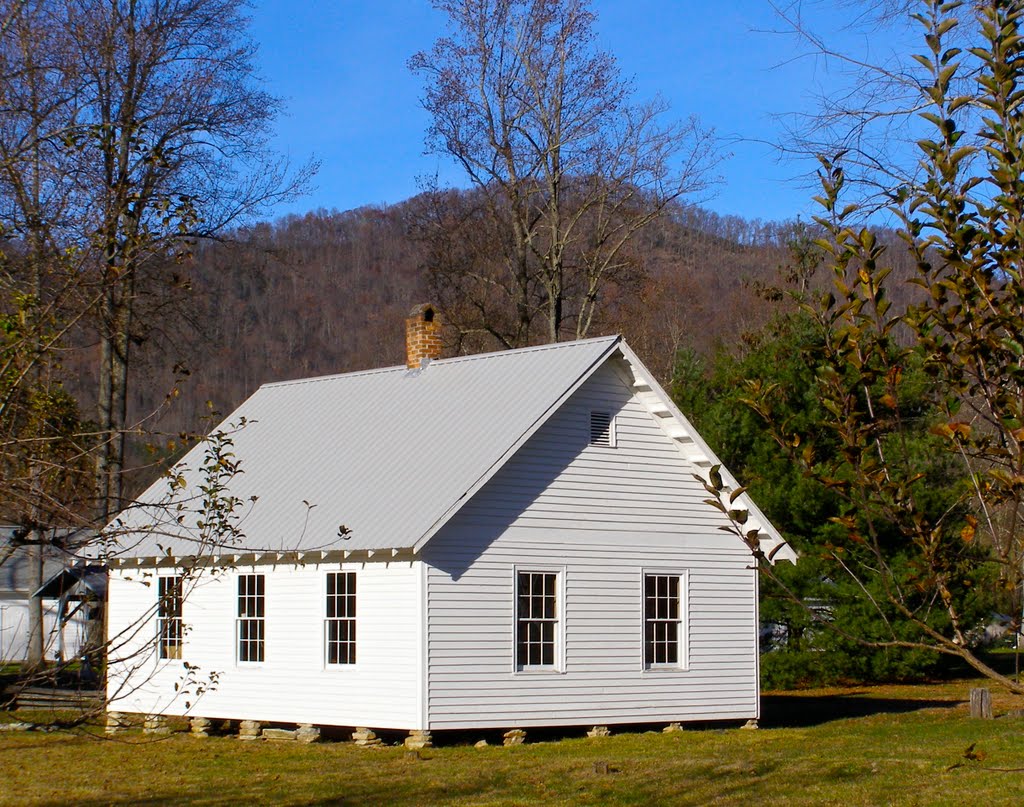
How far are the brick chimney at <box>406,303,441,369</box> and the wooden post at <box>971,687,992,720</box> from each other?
12.2 meters

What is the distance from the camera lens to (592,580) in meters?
21.5

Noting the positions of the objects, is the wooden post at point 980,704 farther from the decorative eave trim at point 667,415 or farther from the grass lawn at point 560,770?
the decorative eave trim at point 667,415

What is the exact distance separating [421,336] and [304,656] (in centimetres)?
751

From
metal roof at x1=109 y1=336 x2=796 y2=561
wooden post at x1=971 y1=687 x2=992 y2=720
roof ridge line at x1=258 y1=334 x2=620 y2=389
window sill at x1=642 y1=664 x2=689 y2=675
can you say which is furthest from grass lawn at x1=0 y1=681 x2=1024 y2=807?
roof ridge line at x1=258 y1=334 x2=620 y2=389

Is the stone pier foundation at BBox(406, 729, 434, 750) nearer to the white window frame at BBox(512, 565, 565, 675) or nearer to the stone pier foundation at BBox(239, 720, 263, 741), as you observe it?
the white window frame at BBox(512, 565, 565, 675)

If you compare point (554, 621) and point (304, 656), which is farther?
point (304, 656)

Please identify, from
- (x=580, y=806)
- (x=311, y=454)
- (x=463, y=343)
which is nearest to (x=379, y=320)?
(x=463, y=343)

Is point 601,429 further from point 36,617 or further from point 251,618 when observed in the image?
point 36,617

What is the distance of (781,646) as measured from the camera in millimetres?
35125

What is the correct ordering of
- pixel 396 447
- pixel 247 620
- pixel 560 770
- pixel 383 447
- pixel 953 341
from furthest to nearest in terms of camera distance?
pixel 383 447, pixel 396 447, pixel 247 620, pixel 560 770, pixel 953 341

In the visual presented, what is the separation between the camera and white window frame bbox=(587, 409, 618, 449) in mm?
21906

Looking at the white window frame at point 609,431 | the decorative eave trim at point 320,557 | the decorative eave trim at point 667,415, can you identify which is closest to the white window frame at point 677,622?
the decorative eave trim at point 667,415

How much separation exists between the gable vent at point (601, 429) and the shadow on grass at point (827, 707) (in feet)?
21.4

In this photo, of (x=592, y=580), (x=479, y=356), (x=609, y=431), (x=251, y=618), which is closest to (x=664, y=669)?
(x=592, y=580)
